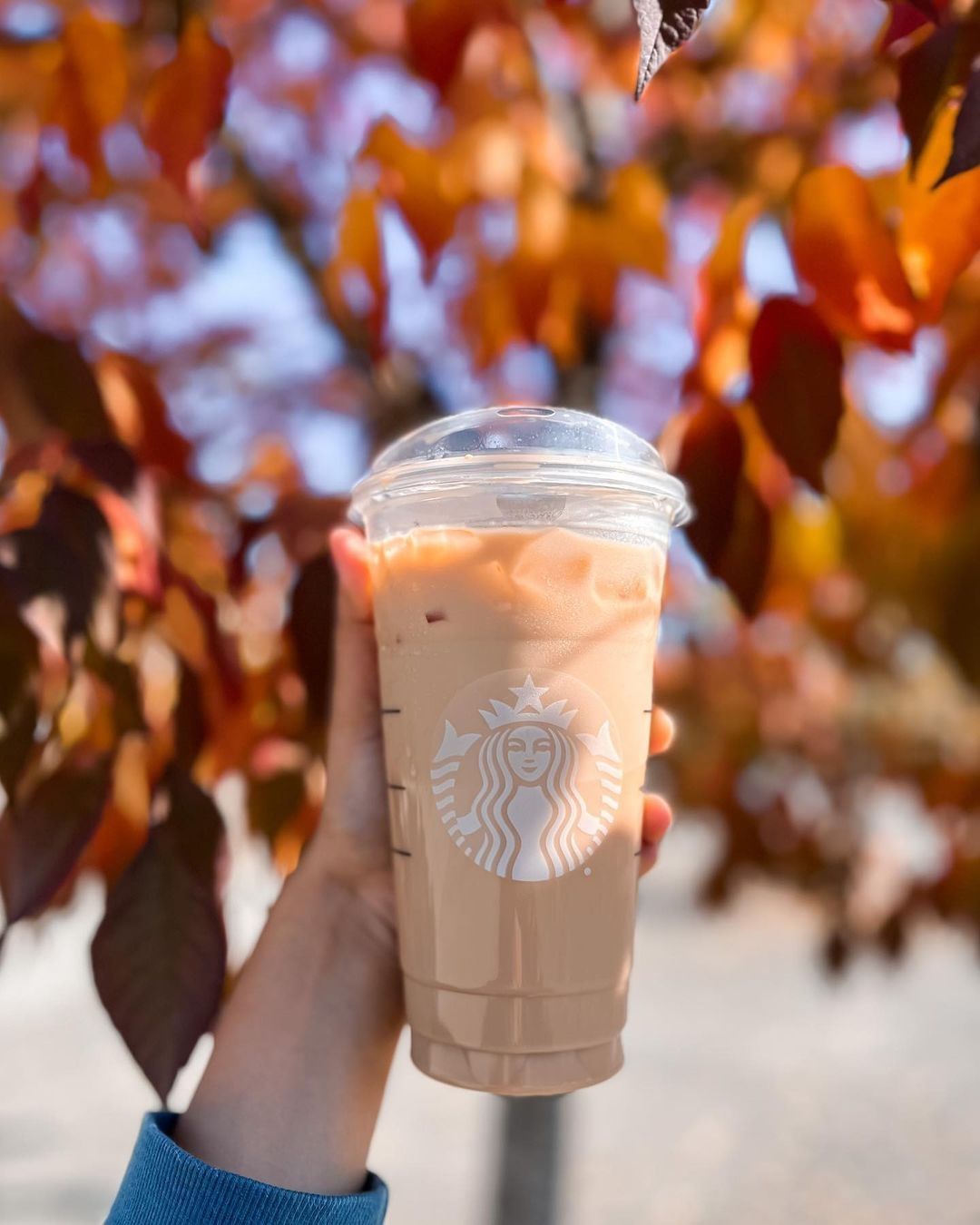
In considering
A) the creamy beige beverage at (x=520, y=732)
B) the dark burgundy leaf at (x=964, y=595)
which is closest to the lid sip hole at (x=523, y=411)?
the creamy beige beverage at (x=520, y=732)

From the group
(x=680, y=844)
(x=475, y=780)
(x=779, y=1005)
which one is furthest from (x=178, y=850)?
(x=680, y=844)

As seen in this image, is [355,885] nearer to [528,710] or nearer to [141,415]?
[528,710]

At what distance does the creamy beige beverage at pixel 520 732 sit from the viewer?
36.8 inches

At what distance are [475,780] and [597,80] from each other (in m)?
1.86

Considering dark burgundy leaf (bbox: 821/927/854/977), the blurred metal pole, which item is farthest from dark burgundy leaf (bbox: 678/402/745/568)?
dark burgundy leaf (bbox: 821/927/854/977)

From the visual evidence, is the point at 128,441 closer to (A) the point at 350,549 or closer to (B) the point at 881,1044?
(A) the point at 350,549

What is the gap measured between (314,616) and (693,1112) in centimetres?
399

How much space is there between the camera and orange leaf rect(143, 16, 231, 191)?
3.62 feet

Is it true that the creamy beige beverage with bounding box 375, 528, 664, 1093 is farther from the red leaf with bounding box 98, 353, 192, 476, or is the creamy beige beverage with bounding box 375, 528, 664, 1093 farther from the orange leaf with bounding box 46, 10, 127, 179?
the orange leaf with bounding box 46, 10, 127, 179

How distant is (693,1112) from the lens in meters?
4.41

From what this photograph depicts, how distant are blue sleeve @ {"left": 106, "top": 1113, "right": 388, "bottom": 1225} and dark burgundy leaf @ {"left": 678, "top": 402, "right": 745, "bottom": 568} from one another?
0.70m

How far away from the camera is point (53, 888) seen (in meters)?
0.85

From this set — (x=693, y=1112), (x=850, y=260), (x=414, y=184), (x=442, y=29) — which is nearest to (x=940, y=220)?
(x=850, y=260)

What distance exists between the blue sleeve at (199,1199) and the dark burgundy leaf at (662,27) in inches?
37.5
